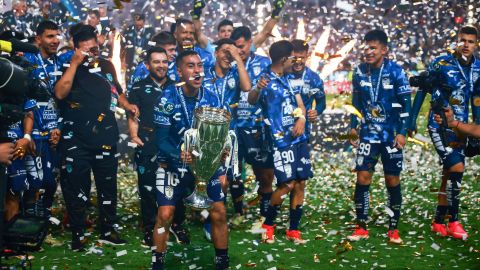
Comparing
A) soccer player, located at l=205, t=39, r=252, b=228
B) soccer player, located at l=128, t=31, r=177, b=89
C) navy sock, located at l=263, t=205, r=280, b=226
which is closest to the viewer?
soccer player, located at l=205, t=39, r=252, b=228

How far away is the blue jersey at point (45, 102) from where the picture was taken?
26.2 ft

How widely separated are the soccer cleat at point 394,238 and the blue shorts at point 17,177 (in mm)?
4291

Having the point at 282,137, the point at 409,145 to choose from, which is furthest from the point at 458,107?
the point at 409,145

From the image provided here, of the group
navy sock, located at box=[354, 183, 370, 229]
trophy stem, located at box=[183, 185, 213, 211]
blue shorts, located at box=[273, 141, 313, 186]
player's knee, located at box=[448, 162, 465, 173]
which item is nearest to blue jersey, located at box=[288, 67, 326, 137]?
blue shorts, located at box=[273, 141, 313, 186]

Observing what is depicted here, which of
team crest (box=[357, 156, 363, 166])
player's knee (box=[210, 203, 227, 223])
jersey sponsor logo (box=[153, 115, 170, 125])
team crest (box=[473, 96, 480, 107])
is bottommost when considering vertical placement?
player's knee (box=[210, 203, 227, 223])

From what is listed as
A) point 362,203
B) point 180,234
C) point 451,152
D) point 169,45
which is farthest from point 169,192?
point 451,152

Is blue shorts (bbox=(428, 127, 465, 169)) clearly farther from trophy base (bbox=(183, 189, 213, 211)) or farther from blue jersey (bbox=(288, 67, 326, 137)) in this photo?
trophy base (bbox=(183, 189, 213, 211))

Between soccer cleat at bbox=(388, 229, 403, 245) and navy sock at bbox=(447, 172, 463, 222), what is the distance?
0.81 m

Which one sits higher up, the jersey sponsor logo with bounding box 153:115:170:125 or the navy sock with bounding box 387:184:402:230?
the jersey sponsor logo with bounding box 153:115:170:125

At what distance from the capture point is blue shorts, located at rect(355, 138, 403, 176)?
8.61 metres

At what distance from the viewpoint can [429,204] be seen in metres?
10.8

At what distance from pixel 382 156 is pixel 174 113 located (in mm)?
3109

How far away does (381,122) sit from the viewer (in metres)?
8.63

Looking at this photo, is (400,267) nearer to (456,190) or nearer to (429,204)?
(456,190)
